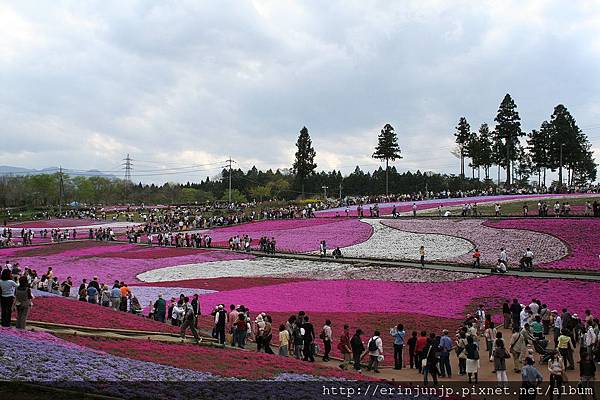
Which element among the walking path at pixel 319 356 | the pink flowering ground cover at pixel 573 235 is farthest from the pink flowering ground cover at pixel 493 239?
the walking path at pixel 319 356

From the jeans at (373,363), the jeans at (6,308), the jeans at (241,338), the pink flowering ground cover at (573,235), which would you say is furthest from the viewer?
the pink flowering ground cover at (573,235)

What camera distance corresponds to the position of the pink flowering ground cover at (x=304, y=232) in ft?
171

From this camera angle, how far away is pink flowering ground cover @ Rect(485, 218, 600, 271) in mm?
35375

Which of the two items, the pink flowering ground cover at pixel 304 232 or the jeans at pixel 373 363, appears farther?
the pink flowering ground cover at pixel 304 232

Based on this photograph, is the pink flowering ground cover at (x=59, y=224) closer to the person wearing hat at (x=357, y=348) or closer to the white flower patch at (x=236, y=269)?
the white flower patch at (x=236, y=269)

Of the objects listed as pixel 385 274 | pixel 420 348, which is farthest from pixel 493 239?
pixel 420 348

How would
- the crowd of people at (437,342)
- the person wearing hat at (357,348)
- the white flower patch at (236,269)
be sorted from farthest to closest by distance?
the white flower patch at (236,269) < the person wearing hat at (357,348) < the crowd of people at (437,342)

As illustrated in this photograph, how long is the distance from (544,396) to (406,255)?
28801 millimetres

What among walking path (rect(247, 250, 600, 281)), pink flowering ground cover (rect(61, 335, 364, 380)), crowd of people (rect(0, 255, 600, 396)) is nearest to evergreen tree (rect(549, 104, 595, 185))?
walking path (rect(247, 250, 600, 281))

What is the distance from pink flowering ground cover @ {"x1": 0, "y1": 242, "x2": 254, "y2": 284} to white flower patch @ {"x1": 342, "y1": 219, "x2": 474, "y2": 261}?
10.6 metres

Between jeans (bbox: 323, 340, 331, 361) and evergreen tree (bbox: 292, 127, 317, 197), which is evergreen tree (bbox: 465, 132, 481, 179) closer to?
evergreen tree (bbox: 292, 127, 317, 197)

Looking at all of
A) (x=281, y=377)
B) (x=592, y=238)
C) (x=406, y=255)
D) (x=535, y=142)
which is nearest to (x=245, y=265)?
(x=406, y=255)

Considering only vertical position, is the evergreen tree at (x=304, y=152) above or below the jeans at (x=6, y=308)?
above

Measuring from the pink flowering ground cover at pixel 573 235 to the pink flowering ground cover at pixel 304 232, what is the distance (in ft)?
42.9
